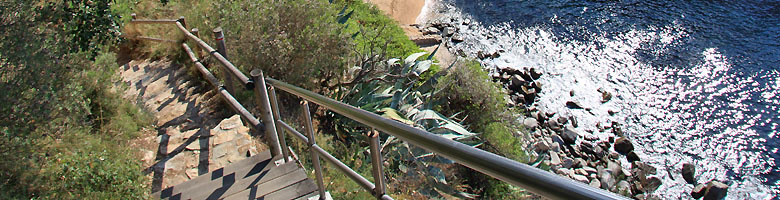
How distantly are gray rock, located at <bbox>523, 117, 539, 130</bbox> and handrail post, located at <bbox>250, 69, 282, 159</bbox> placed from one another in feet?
26.2

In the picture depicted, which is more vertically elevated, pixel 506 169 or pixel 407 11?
pixel 506 169

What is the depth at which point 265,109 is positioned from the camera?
3.46 metres

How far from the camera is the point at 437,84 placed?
923 centimetres

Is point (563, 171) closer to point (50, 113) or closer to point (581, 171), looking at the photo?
point (581, 171)

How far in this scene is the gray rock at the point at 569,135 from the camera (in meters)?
10.8

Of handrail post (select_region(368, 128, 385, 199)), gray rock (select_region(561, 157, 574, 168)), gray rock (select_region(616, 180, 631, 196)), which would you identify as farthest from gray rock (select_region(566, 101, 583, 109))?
handrail post (select_region(368, 128, 385, 199))

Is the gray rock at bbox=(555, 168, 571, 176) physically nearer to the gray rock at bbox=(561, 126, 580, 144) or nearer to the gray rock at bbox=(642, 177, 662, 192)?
the gray rock at bbox=(561, 126, 580, 144)

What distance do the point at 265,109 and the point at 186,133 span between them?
190cm

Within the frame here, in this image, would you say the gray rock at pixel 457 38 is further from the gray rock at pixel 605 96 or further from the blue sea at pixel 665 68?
the gray rock at pixel 605 96

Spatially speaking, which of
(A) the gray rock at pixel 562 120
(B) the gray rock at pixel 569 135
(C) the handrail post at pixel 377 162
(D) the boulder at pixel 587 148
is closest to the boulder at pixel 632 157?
(D) the boulder at pixel 587 148

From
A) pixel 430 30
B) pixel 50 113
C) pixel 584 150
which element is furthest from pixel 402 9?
pixel 50 113

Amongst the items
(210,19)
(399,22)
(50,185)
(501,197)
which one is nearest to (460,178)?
(501,197)

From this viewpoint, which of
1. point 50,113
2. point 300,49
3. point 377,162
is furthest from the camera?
point 300,49

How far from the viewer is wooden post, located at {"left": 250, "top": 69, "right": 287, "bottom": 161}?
129 inches
